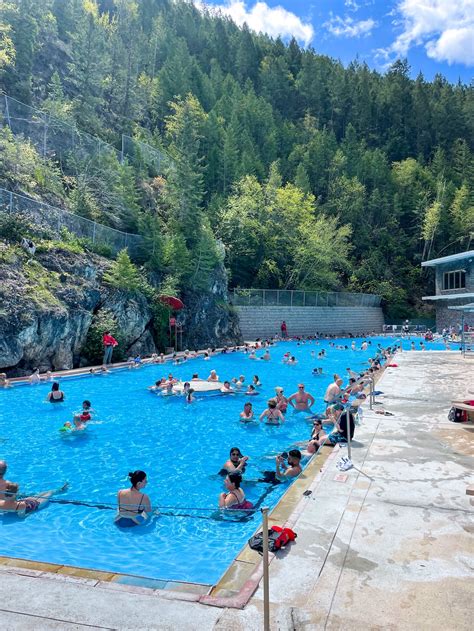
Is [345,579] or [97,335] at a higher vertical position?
[97,335]

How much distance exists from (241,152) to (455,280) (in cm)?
3602

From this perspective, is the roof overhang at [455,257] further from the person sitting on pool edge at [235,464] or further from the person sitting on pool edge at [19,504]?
the person sitting on pool edge at [19,504]

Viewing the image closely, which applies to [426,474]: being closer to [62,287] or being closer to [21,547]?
[21,547]

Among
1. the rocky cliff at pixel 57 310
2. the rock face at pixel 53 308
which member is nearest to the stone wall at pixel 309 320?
the rocky cliff at pixel 57 310

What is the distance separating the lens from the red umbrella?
1220 inches

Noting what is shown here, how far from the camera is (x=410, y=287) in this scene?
63312 millimetres

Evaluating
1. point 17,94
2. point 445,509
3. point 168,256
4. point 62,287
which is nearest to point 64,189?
point 168,256

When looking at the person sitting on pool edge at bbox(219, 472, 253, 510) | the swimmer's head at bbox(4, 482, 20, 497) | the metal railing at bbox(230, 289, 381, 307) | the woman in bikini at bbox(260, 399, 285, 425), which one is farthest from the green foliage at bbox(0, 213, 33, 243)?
the metal railing at bbox(230, 289, 381, 307)

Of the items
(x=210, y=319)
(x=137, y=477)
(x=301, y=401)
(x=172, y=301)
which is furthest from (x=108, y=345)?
(x=137, y=477)

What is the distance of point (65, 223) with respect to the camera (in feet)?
93.7

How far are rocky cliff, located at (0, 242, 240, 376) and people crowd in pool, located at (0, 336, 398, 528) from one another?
4.84ft

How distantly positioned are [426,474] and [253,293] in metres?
36.7

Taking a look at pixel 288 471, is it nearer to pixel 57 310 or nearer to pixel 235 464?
pixel 235 464

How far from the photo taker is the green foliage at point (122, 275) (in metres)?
27.4
